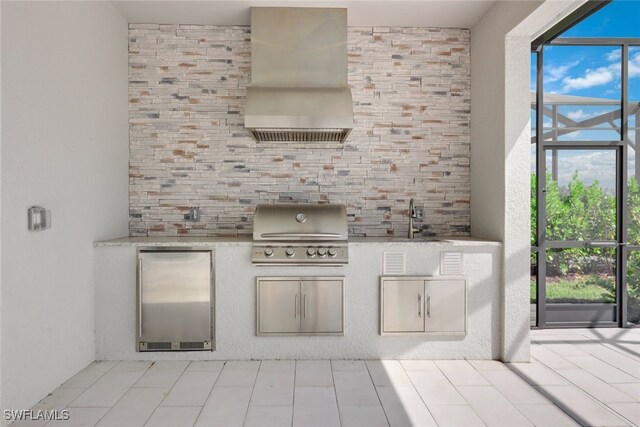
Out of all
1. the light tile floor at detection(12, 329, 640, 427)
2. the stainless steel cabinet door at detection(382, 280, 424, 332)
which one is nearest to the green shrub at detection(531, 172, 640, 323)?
the light tile floor at detection(12, 329, 640, 427)

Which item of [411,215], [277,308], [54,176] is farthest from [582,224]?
[54,176]

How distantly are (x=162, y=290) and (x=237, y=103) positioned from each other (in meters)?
1.91

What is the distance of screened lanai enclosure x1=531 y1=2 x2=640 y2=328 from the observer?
4.13m

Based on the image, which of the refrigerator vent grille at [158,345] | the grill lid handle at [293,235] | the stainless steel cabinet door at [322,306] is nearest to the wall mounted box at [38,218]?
the refrigerator vent grille at [158,345]

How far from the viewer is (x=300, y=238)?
3.39m

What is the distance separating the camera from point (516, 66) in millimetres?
3404

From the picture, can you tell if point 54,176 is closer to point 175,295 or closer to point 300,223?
point 175,295

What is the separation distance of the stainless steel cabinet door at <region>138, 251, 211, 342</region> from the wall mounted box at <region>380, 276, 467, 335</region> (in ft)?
4.83

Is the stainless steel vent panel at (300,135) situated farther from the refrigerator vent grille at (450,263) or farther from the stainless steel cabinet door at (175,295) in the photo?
the refrigerator vent grille at (450,263)

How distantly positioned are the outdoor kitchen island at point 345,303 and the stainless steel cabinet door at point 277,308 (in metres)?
0.07

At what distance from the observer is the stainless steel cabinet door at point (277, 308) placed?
3354 mm

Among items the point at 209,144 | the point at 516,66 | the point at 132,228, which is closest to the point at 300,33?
the point at 209,144

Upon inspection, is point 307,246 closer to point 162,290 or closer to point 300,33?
point 162,290

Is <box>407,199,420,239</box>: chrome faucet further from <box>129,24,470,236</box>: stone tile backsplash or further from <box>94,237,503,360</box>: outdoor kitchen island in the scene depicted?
<box>94,237,503,360</box>: outdoor kitchen island
